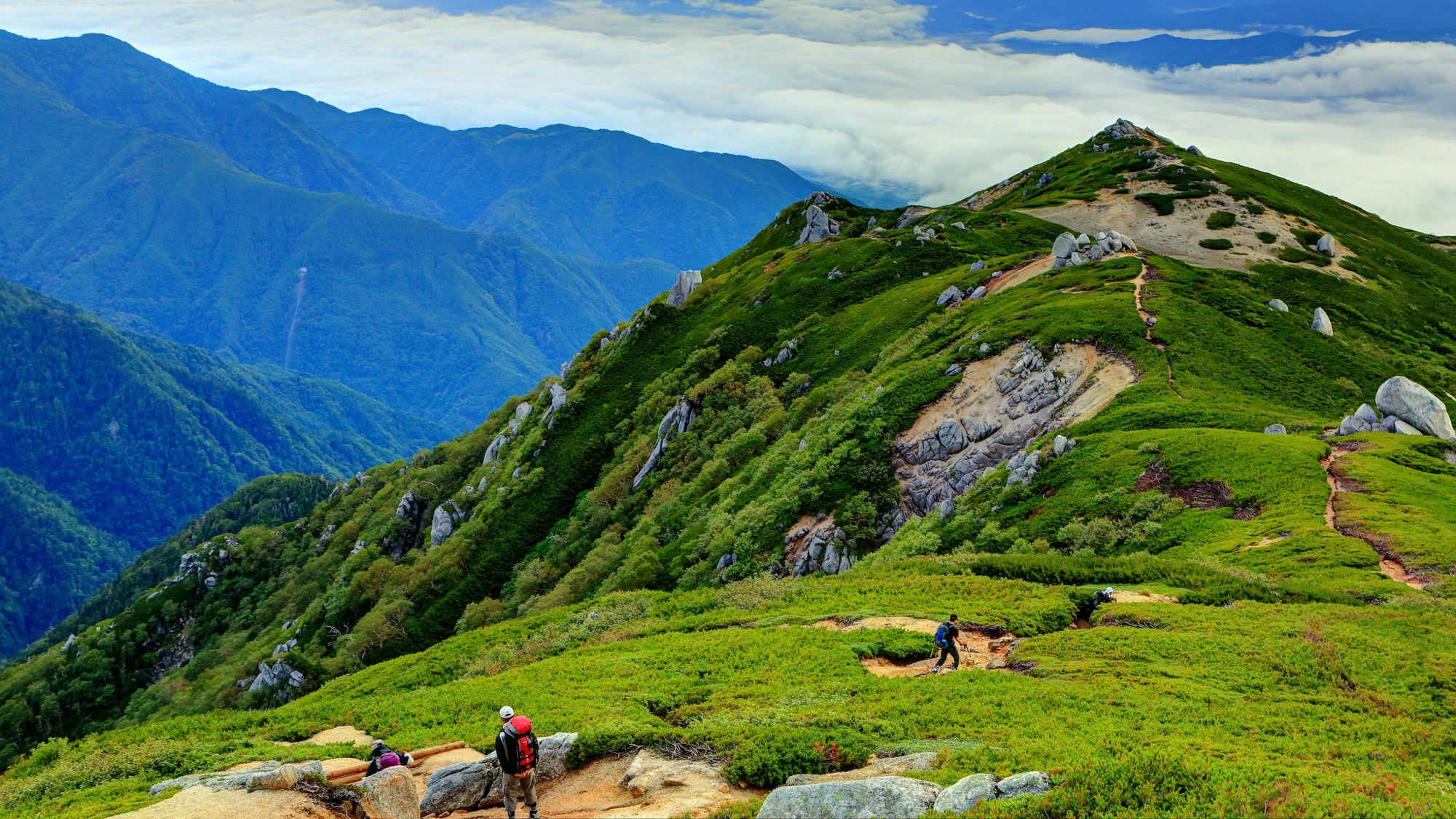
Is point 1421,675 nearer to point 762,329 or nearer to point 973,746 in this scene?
point 973,746

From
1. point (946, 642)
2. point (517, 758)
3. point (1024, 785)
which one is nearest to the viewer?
point (1024, 785)

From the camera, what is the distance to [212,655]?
145 m

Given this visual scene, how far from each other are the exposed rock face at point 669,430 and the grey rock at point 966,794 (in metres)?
82.8

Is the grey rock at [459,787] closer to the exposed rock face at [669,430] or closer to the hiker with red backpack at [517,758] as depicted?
the hiker with red backpack at [517,758]

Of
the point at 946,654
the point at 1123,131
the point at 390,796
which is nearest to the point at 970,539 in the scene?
the point at 946,654

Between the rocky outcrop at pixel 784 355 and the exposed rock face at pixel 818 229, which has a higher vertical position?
the exposed rock face at pixel 818 229

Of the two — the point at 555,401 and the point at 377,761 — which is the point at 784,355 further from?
the point at 377,761

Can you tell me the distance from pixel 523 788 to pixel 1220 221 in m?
130

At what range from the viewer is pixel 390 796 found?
20.0m

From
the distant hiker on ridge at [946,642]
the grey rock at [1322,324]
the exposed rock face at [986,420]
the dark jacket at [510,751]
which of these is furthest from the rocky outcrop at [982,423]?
the dark jacket at [510,751]

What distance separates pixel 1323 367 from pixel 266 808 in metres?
77.5

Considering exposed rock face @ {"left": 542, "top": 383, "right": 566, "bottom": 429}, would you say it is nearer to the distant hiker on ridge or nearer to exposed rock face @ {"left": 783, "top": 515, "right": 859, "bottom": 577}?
exposed rock face @ {"left": 783, "top": 515, "right": 859, "bottom": 577}

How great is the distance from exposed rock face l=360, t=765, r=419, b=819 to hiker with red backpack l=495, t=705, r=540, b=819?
2628mm

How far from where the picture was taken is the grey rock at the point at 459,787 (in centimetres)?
2089
